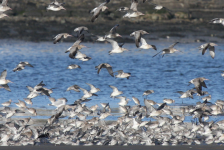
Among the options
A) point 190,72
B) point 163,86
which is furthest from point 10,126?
point 190,72

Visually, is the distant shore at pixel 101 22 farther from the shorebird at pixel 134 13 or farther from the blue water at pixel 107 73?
the shorebird at pixel 134 13

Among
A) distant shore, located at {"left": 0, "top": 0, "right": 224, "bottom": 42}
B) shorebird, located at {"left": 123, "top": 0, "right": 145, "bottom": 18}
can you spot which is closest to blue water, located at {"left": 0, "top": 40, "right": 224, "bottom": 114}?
distant shore, located at {"left": 0, "top": 0, "right": 224, "bottom": 42}

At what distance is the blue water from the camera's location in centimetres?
1819

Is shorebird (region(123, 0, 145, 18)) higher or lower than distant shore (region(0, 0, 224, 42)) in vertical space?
higher

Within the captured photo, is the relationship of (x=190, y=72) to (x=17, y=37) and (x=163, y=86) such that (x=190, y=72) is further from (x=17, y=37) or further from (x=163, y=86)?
(x=17, y=37)

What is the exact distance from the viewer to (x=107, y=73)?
957 inches

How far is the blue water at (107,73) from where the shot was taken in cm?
1819

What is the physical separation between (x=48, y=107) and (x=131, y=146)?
550 centimetres

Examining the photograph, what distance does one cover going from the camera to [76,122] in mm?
11578

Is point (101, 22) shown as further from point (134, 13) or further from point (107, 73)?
point (134, 13)

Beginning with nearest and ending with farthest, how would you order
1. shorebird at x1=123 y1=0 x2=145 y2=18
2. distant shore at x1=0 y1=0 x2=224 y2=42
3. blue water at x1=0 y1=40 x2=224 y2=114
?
shorebird at x1=123 y1=0 x2=145 y2=18 < blue water at x1=0 y1=40 x2=224 y2=114 < distant shore at x1=0 y1=0 x2=224 y2=42

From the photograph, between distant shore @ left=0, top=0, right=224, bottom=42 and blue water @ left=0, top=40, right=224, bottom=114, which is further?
distant shore @ left=0, top=0, right=224, bottom=42

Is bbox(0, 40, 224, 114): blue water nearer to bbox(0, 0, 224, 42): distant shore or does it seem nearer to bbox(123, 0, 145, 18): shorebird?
bbox(0, 0, 224, 42): distant shore

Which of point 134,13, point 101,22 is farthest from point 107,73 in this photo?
point 101,22
